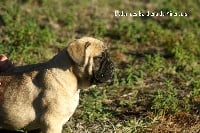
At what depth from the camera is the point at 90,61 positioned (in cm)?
610

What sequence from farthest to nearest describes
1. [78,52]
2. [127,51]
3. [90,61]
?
[127,51] → [90,61] → [78,52]

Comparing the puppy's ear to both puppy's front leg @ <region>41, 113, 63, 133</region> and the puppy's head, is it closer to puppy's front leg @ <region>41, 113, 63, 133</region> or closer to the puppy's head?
the puppy's head

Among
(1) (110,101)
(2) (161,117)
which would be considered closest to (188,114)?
(2) (161,117)

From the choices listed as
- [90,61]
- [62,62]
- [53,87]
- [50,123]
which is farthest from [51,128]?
[90,61]

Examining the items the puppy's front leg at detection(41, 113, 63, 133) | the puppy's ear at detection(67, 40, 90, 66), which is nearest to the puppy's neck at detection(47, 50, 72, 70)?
the puppy's ear at detection(67, 40, 90, 66)

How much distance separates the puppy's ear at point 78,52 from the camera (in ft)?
19.5

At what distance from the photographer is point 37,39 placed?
941 centimetres

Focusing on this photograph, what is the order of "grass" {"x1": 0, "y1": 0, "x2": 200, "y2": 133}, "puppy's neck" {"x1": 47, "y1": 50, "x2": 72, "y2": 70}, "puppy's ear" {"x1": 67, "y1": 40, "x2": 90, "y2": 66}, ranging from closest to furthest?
1. "puppy's ear" {"x1": 67, "y1": 40, "x2": 90, "y2": 66}
2. "puppy's neck" {"x1": 47, "y1": 50, "x2": 72, "y2": 70}
3. "grass" {"x1": 0, "y1": 0, "x2": 200, "y2": 133}

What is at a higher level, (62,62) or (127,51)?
(62,62)

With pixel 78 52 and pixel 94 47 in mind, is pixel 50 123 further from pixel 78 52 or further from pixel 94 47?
pixel 94 47

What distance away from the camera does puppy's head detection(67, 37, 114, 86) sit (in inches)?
235

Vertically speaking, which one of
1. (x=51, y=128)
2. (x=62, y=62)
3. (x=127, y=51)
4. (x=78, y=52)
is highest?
(x=78, y=52)

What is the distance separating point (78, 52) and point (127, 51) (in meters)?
3.67

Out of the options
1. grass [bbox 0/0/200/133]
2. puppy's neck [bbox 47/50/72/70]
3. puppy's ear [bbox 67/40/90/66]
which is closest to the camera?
puppy's ear [bbox 67/40/90/66]
